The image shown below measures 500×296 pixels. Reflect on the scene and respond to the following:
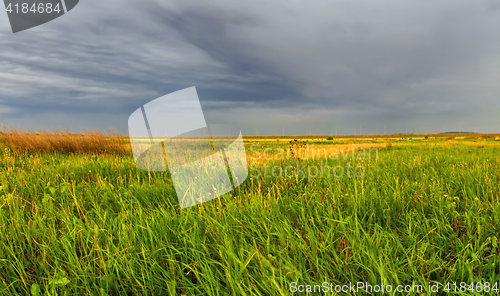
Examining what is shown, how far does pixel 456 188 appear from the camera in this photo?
10.1 ft

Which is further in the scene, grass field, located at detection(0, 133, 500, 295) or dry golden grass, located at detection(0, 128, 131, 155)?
dry golden grass, located at detection(0, 128, 131, 155)

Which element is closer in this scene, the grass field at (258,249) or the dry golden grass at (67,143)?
the grass field at (258,249)

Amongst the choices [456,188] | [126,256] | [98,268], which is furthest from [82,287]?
[456,188]

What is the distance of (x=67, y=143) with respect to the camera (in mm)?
9102

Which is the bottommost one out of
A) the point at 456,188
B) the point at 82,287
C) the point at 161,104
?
the point at 82,287

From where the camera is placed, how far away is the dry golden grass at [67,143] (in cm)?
863

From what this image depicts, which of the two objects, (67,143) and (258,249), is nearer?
(258,249)

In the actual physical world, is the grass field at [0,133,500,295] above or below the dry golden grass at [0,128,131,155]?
below

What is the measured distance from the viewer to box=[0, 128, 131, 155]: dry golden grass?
8.63 metres

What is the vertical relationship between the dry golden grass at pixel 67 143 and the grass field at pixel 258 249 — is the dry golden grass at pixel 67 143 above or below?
above

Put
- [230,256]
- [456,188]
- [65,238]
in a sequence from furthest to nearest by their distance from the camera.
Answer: [456,188] < [65,238] < [230,256]

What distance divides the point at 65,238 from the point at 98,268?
1.49 feet

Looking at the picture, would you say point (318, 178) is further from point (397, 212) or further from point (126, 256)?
point (126, 256)

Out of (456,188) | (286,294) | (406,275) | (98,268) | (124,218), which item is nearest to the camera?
(286,294)
